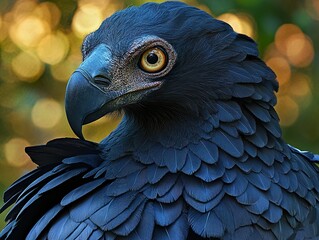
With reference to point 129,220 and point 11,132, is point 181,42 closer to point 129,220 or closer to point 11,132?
point 129,220

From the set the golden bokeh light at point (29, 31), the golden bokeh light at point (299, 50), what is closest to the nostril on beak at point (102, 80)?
the golden bokeh light at point (29, 31)

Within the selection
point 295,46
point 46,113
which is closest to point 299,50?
point 295,46

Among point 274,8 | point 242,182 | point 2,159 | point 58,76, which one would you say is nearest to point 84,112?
point 242,182

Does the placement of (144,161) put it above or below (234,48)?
below

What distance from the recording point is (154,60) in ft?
8.11

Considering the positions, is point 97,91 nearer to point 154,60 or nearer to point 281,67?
point 154,60

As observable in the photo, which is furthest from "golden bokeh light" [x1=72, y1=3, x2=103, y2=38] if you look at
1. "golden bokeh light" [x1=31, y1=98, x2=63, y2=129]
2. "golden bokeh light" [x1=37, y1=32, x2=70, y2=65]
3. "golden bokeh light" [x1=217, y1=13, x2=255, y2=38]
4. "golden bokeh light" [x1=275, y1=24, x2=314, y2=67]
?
"golden bokeh light" [x1=275, y1=24, x2=314, y2=67]

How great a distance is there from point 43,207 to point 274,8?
96.2 inches

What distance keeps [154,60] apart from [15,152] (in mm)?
3217

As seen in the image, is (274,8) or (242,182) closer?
(242,182)

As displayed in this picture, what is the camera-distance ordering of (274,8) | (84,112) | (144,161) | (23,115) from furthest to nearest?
1. (23,115)
2. (274,8)
3. (144,161)
4. (84,112)

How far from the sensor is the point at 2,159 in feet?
17.7

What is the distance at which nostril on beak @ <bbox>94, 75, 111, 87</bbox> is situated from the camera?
2.39 m

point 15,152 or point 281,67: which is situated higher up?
point 281,67
